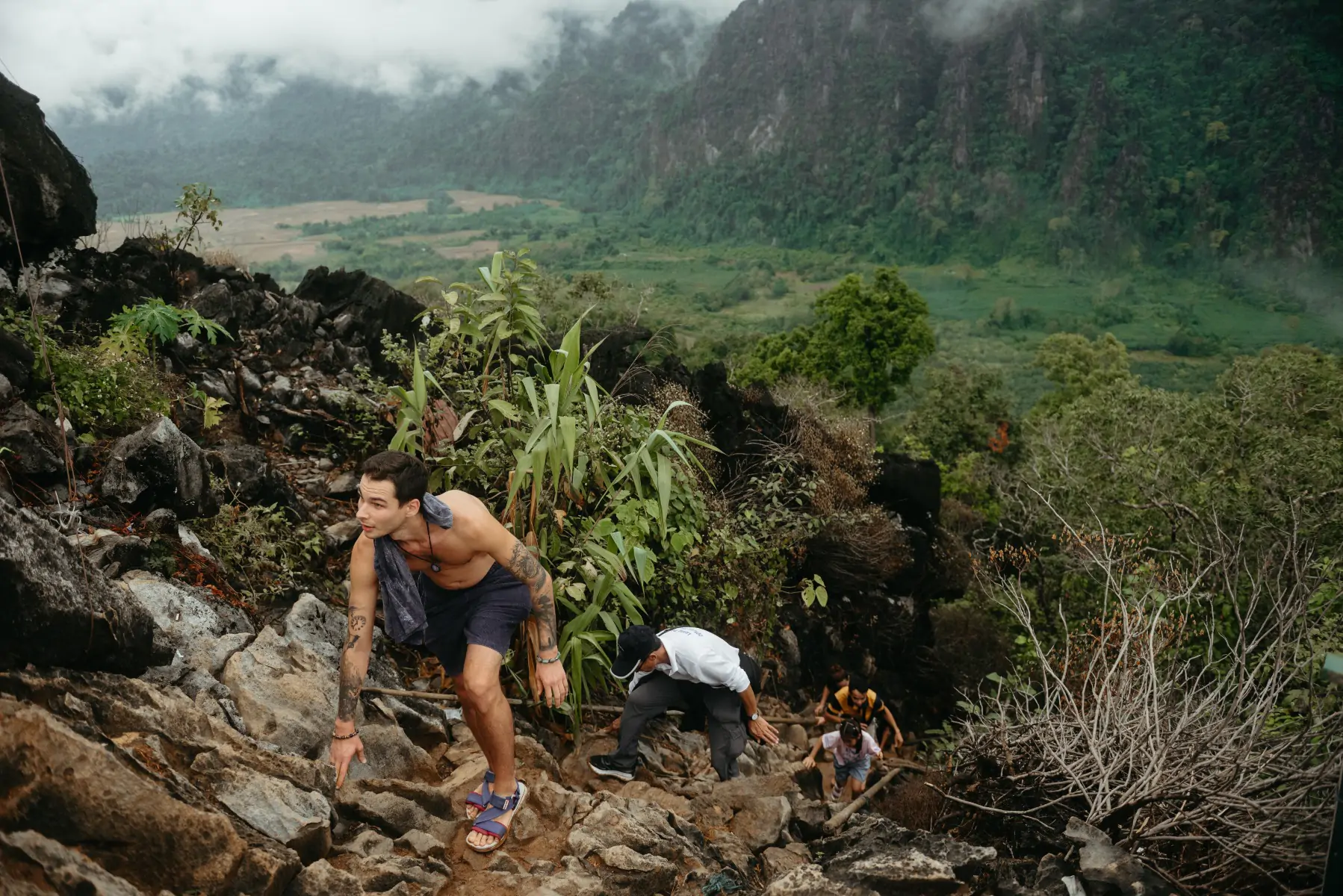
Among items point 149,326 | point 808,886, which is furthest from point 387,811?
point 149,326

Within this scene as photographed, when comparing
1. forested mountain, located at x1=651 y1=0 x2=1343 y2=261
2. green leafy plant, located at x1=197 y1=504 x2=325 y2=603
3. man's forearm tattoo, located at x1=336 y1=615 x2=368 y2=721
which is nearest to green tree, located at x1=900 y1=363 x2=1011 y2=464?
green leafy plant, located at x1=197 y1=504 x2=325 y2=603

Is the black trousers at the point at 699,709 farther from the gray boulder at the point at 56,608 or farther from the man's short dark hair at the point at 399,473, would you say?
the gray boulder at the point at 56,608

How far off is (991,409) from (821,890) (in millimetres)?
25819

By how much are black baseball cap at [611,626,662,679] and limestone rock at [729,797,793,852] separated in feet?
2.89

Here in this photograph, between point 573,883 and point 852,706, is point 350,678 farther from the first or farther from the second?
point 852,706

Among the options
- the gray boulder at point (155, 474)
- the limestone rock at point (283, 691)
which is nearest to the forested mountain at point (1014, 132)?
the gray boulder at point (155, 474)

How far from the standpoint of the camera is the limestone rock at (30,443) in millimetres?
4000

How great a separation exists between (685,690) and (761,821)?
716 millimetres

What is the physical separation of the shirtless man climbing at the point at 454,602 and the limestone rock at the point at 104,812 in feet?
2.15

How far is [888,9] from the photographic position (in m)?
121

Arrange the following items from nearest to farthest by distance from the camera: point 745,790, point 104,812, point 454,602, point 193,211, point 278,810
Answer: point 104,812 → point 278,810 → point 454,602 → point 745,790 → point 193,211

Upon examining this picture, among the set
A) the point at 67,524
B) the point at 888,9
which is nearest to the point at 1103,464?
the point at 67,524

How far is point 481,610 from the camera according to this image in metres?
3.12

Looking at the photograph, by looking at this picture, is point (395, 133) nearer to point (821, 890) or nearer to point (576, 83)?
point (576, 83)
